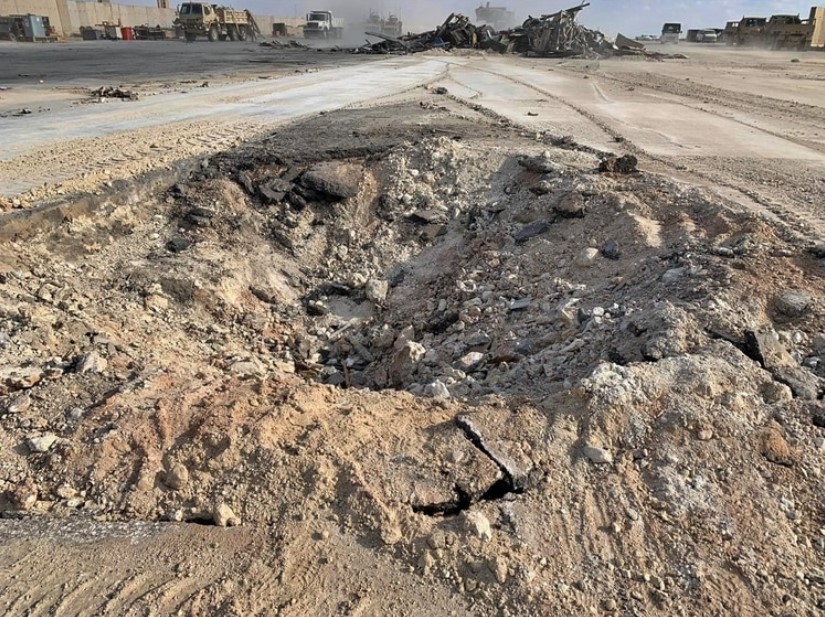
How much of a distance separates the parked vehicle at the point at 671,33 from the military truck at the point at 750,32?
679 cm

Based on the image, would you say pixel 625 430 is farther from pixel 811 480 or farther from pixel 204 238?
pixel 204 238

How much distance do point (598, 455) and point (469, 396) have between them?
3.90ft

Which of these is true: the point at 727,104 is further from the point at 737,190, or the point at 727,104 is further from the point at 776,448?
the point at 776,448

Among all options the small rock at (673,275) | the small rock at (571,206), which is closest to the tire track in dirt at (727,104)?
the small rock at (571,206)

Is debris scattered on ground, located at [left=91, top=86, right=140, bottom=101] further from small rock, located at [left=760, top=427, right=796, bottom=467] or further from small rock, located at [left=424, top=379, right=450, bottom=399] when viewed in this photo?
small rock, located at [left=760, top=427, right=796, bottom=467]

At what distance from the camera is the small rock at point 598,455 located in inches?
112

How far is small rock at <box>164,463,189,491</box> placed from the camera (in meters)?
2.74

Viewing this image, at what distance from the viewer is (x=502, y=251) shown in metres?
6.17

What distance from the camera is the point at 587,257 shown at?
5.38 metres

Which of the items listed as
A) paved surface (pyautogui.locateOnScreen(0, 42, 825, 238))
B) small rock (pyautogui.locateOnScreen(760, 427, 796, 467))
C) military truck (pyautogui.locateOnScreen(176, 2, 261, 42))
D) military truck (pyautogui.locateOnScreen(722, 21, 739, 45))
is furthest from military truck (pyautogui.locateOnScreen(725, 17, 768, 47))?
small rock (pyautogui.locateOnScreen(760, 427, 796, 467))

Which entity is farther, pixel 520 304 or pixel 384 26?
pixel 384 26

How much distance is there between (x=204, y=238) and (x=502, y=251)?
328 centimetres

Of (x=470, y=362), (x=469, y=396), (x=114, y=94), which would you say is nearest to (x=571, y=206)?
(x=470, y=362)

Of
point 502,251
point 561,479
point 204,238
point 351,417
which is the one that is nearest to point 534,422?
point 561,479
